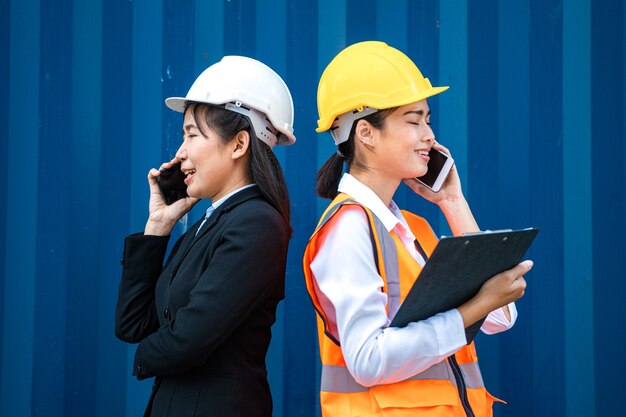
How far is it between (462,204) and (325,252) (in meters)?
0.70

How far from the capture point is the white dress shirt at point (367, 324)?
6.07ft

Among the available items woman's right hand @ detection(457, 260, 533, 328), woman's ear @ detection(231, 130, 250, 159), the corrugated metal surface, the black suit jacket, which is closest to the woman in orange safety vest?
woman's right hand @ detection(457, 260, 533, 328)

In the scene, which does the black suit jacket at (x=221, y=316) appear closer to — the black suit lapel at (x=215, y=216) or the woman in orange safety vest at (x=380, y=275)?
the black suit lapel at (x=215, y=216)

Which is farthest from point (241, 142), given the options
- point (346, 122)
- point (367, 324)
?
point (367, 324)

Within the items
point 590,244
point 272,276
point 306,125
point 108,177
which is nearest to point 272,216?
point 272,276

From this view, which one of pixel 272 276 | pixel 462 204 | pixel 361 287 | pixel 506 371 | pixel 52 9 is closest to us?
pixel 361 287

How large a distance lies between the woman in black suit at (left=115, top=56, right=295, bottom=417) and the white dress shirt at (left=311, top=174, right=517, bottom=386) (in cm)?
28

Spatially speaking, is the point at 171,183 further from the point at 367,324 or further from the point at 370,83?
the point at 367,324

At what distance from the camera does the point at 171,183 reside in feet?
8.97

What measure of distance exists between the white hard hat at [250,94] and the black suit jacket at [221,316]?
0.27m

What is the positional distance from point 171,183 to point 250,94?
0.56 m

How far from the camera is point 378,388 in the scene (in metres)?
1.94

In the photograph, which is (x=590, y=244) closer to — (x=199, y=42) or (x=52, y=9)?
(x=199, y=42)

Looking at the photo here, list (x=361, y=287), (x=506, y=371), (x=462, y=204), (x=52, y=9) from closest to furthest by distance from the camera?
(x=361, y=287), (x=462, y=204), (x=506, y=371), (x=52, y=9)
